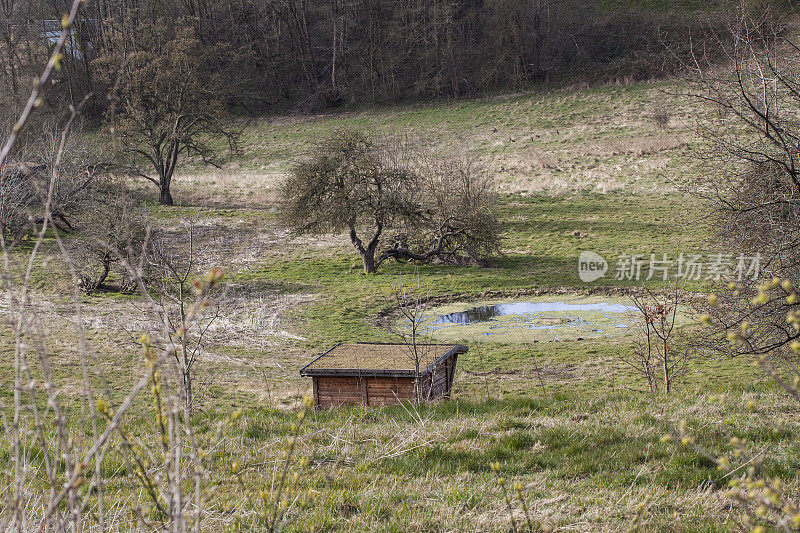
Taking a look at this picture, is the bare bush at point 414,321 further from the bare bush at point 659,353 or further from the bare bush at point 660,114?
the bare bush at point 660,114

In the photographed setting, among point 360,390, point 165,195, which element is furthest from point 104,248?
point 165,195

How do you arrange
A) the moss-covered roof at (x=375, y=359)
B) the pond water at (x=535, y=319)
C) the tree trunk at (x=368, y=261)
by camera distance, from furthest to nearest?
the tree trunk at (x=368, y=261) → the pond water at (x=535, y=319) → the moss-covered roof at (x=375, y=359)

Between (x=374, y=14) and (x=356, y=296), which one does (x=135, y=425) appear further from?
(x=374, y=14)

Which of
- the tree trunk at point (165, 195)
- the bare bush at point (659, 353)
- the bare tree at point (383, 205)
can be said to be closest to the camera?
the bare bush at point (659, 353)

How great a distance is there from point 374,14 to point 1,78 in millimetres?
26549

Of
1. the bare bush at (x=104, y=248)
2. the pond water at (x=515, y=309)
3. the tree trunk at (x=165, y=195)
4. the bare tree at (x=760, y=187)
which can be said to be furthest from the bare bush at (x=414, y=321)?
the tree trunk at (x=165, y=195)

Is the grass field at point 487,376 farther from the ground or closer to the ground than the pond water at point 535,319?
farther from the ground

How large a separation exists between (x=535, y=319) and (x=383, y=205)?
Result: 712 cm

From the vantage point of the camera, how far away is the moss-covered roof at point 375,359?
29.3 ft

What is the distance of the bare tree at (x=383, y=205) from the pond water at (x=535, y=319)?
4.54 metres

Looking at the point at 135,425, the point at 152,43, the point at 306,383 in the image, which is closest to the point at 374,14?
the point at 152,43

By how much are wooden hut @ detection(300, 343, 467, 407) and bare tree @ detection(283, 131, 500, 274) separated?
12328 millimetres

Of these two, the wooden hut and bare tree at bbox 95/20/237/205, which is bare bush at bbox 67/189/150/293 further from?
bare tree at bbox 95/20/237/205

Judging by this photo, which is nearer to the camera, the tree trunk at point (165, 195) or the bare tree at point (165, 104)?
the bare tree at point (165, 104)
